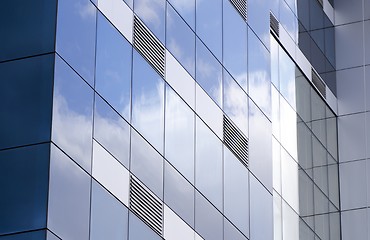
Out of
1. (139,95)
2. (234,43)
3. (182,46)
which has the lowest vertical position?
(139,95)

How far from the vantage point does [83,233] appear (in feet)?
70.2

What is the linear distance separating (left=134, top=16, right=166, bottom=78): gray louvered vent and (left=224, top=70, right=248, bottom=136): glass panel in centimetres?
441

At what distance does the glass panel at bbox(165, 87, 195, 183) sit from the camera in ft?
86.9

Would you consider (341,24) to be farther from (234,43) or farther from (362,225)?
(234,43)

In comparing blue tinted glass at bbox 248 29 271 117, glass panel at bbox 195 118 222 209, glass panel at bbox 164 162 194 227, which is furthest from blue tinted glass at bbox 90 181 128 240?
blue tinted glass at bbox 248 29 271 117

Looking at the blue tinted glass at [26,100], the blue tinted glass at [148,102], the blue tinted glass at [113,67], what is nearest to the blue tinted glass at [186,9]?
the blue tinted glass at [148,102]

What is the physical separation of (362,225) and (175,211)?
18894 mm

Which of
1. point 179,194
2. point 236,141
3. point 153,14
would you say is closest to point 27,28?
point 153,14

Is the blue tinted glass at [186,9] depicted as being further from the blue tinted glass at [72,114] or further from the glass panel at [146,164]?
the blue tinted glass at [72,114]

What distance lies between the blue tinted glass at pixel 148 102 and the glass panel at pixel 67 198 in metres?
3.28

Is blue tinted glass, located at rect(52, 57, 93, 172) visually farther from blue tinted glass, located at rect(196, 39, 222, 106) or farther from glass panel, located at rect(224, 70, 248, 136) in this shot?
glass panel, located at rect(224, 70, 248, 136)

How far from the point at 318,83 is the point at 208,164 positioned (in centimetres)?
1599

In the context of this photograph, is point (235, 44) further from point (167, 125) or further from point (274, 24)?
point (274, 24)

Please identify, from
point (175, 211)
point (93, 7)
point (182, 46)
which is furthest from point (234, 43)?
point (93, 7)
